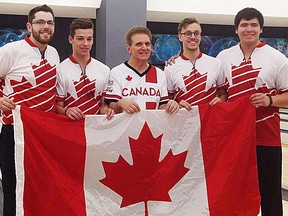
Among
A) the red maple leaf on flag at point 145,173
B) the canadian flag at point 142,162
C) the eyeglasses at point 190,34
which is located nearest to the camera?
the canadian flag at point 142,162

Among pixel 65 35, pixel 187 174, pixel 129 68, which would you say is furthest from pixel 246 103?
pixel 65 35

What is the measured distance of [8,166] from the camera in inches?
105

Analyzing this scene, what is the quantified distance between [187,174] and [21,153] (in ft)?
3.27

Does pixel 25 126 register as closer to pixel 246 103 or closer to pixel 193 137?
pixel 193 137

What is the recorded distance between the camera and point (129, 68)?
275cm

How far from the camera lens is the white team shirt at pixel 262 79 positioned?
2631mm

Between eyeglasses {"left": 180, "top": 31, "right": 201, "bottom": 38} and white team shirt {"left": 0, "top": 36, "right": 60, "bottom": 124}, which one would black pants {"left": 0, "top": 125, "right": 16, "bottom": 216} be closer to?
white team shirt {"left": 0, "top": 36, "right": 60, "bottom": 124}

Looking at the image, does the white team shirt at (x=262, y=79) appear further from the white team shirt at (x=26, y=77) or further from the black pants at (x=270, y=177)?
the white team shirt at (x=26, y=77)

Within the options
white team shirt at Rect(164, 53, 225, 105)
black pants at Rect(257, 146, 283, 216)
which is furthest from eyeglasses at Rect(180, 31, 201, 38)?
black pants at Rect(257, 146, 283, 216)

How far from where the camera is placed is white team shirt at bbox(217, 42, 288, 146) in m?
2.63

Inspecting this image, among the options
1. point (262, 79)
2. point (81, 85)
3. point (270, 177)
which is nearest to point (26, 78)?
point (81, 85)

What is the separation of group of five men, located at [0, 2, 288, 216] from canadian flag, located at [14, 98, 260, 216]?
0.08 m

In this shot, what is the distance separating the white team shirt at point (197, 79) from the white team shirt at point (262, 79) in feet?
0.29

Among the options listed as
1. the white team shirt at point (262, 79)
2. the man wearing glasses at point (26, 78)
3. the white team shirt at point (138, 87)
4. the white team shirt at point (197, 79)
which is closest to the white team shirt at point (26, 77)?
the man wearing glasses at point (26, 78)
